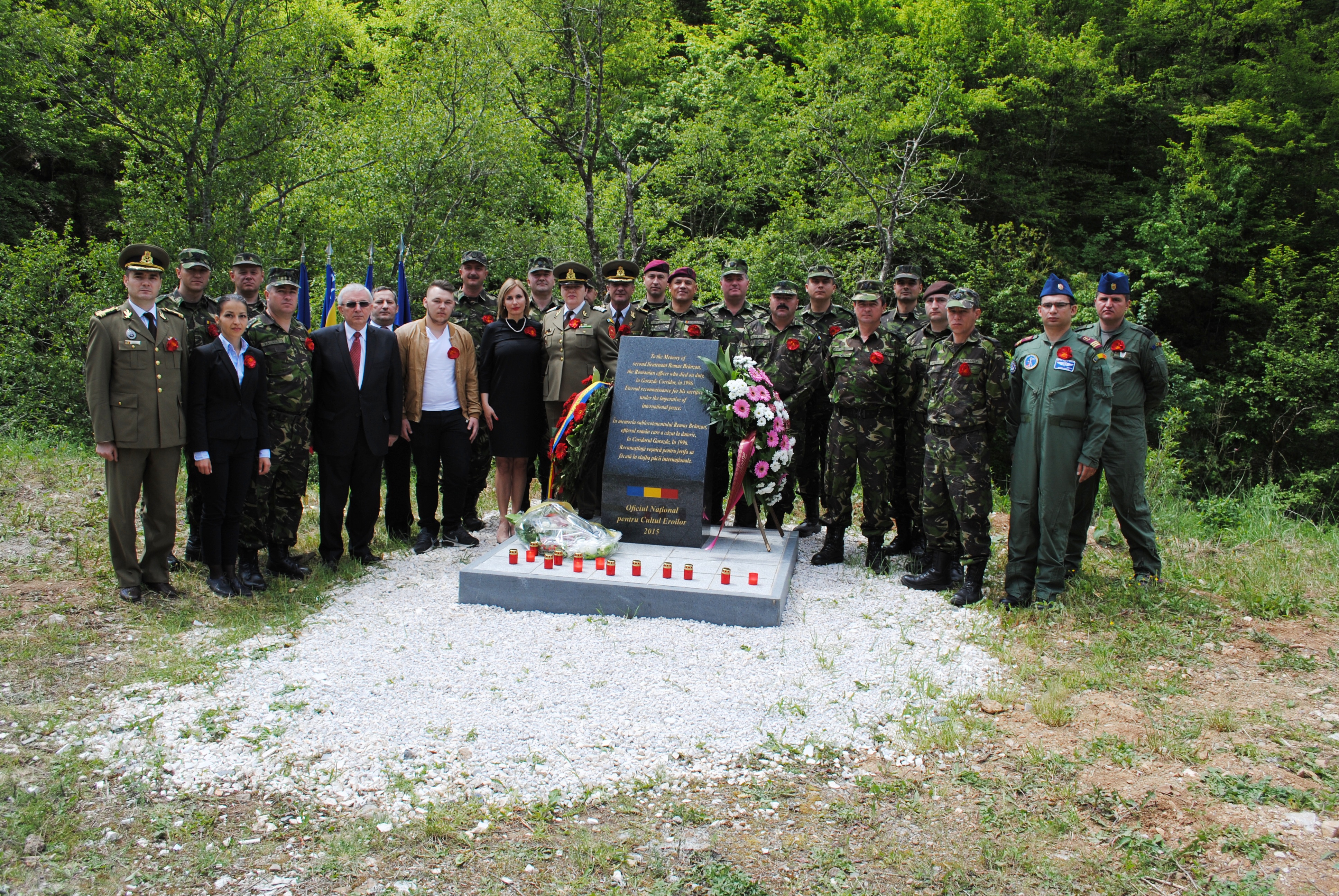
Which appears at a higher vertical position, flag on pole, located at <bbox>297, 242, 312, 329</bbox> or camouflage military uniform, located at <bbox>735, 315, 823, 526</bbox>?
flag on pole, located at <bbox>297, 242, 312, 329</bbox>

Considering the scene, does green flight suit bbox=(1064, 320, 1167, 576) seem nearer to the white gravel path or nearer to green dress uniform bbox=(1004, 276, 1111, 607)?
green dress uniform bbox=(1004, 276, 1111, 607)

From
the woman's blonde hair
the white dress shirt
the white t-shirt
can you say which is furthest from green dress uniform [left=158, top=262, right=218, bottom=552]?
the woman's blonde hair

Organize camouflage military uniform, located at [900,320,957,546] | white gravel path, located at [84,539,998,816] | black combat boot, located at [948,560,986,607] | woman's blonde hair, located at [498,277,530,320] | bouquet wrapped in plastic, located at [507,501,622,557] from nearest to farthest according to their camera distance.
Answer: white gravel path, located at [84,539,998,816] < black combat boot, located at [948,560,986,607] < bouquet wrapped in plastic, located at [507,501,622,557] < camouflage military uniform, located at [900,320,957,546] < woman's blonde hair, located at [498,277,530,320]

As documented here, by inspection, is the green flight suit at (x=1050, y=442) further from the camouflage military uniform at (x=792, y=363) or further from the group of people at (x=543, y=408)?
the camouflage military uniform at (x=792, y=363)

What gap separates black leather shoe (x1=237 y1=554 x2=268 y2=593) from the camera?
5.86 m

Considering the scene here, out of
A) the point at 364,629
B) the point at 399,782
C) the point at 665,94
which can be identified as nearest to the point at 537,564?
the point at 364,629

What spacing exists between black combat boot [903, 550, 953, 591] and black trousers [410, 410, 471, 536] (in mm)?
3732

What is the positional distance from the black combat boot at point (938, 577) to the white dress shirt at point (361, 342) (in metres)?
4.40

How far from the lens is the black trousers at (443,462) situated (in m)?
6.89

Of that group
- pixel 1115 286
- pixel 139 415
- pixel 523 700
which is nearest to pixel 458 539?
pixel 139 415

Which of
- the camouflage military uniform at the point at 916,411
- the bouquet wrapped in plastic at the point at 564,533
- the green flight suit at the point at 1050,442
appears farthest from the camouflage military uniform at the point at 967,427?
the bouquet wrapped in plastic at the point at 564,533

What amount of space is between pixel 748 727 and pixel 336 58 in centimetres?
2295

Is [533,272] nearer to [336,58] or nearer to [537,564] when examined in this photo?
[537,564]

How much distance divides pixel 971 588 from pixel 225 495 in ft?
16.8
